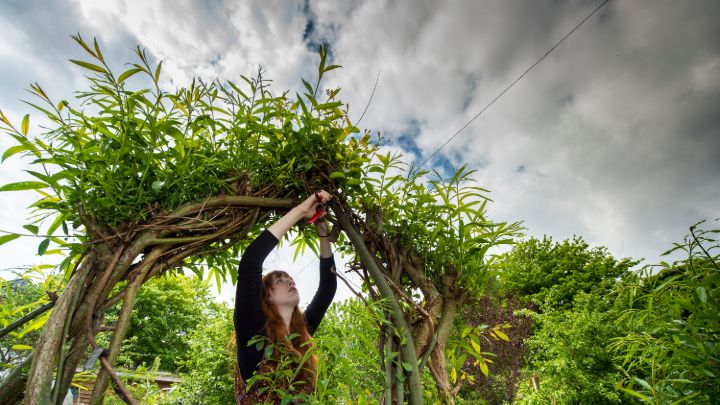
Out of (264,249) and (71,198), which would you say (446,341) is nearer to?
(264,249)

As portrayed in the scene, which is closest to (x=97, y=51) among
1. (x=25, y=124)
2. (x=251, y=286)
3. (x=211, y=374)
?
(x=25, y=124)

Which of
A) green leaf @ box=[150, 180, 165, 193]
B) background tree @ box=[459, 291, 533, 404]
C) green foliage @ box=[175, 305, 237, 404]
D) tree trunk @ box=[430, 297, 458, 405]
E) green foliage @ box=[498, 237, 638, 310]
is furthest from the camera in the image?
green foliage @ box=[498, 237, 638, 310]

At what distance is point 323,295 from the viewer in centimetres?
176

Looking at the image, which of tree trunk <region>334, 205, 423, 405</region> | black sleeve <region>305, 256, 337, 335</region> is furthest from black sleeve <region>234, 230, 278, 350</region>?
black sleeve <region>305, 256, 337, 335</region>

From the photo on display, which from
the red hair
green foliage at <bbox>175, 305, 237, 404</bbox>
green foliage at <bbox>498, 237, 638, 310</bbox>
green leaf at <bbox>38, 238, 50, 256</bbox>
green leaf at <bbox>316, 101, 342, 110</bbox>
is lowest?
green foliage at <bbox>175, 305, 237, 404</bbox>

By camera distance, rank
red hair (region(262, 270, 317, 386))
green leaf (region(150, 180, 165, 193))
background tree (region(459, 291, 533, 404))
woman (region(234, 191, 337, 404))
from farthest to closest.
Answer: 1. background tree (region(459, 291, 533, 404))
2. red hair (region(262, 270, 317, 386))
3. woman (region(234, 191, 337, 404))
4. green leaf (region(150, 180, 165, 193))

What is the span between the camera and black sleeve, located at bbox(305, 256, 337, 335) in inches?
65.8

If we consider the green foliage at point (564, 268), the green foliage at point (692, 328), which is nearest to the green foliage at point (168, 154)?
the green foliage at point (692, 328)

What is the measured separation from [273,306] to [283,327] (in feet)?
0.42

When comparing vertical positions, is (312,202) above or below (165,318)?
below

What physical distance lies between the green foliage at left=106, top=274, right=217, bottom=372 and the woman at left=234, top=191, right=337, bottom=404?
18064mm

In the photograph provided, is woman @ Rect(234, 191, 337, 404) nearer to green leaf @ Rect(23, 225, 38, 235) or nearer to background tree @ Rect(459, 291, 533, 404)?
green leaf @ Rect(23, 225, 38, 235)

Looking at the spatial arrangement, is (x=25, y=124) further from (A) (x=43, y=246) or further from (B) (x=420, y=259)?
(B) (x=420, y=259)

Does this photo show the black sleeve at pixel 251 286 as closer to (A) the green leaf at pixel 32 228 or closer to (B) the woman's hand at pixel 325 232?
(B) the woman's hand at pixel 325 232
